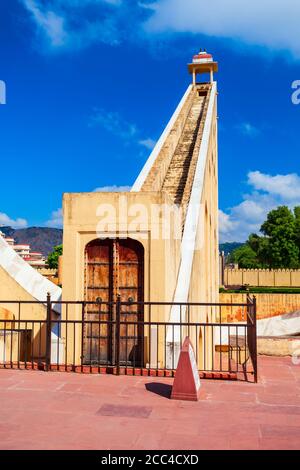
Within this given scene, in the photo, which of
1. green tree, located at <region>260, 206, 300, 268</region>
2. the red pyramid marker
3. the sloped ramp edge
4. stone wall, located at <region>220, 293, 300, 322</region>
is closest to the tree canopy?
green tree, located at <region>260, 206, 300, 268</region>

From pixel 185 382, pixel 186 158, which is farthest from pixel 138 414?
pixel 186 158

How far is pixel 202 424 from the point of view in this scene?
15.9ft

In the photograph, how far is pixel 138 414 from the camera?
516cm

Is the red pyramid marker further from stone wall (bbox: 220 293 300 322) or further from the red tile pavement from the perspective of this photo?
stone wall (bbox: 220 293 300 322)

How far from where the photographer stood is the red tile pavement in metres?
4.30

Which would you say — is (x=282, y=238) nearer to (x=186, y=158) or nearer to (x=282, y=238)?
(x=282, y=238)

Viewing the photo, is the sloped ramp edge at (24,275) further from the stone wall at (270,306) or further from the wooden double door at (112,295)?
the stone wall at (270,306)

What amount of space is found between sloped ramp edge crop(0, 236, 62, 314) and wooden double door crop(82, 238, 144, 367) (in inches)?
55.0

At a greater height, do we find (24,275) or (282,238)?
(282,238)

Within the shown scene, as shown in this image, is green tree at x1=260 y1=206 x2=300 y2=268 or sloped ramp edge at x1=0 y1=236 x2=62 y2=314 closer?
sloped ramp edge at x1=0 y1=236 x2=62 y2=314

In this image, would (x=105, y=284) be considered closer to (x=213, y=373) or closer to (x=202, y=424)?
(x=213, y=373)

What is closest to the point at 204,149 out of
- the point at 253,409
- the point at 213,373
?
the point at 213,373

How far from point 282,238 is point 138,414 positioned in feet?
156

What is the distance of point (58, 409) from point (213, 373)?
253 cm
